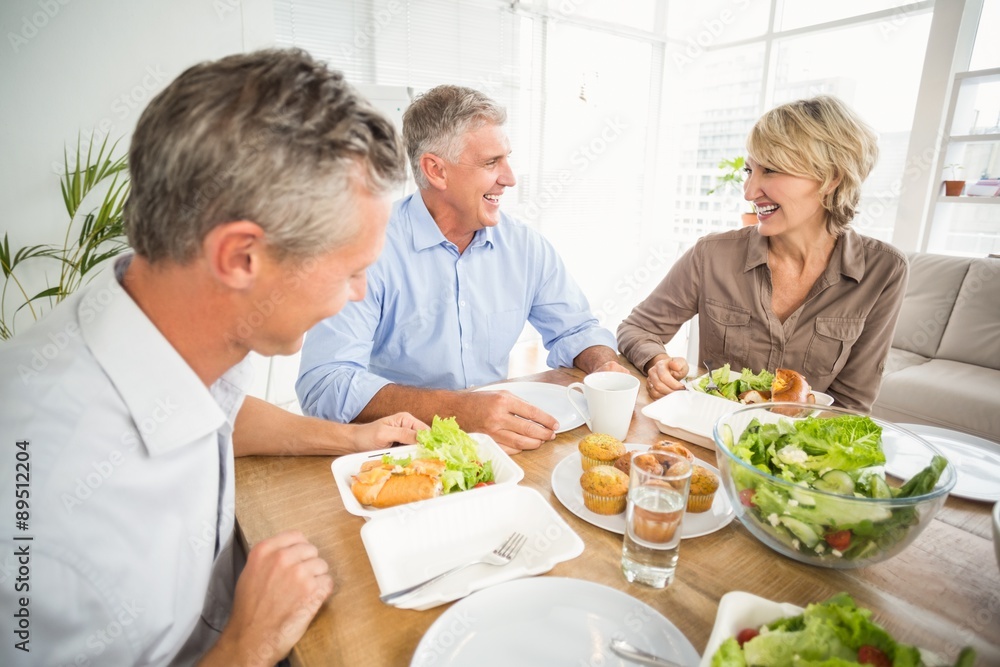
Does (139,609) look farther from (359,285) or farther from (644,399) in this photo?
(644,399)

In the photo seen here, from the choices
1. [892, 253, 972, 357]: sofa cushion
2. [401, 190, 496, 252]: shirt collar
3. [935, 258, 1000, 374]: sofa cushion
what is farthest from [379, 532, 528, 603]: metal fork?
[935, 258, 1000, 374]: sofa cushion

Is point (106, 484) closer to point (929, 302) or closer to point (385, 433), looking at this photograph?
point (385, 433)

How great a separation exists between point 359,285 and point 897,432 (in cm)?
103

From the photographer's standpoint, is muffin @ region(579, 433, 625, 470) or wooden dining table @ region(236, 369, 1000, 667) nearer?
wooden dining table @ region(236, 369, 1000, 667)

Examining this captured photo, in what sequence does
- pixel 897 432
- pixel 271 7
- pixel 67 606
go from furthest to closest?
1. pixel 271 7
2. pixel 897 432
3. pixel 67 606

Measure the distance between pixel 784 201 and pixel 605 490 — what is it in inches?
57.9

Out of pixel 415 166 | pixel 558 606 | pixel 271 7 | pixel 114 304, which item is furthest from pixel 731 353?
pixel 271 7

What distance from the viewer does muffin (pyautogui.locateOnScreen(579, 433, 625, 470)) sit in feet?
3.34

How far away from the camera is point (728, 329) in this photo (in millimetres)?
2020

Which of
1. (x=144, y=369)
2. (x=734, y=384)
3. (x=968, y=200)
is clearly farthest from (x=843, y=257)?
(x=968, y=200)

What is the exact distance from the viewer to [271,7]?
10.8 ft

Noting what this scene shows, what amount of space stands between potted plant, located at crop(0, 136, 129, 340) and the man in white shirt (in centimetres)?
241

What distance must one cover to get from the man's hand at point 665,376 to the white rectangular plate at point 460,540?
70 centimetres

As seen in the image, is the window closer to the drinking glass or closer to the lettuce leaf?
the lettuce leaf
